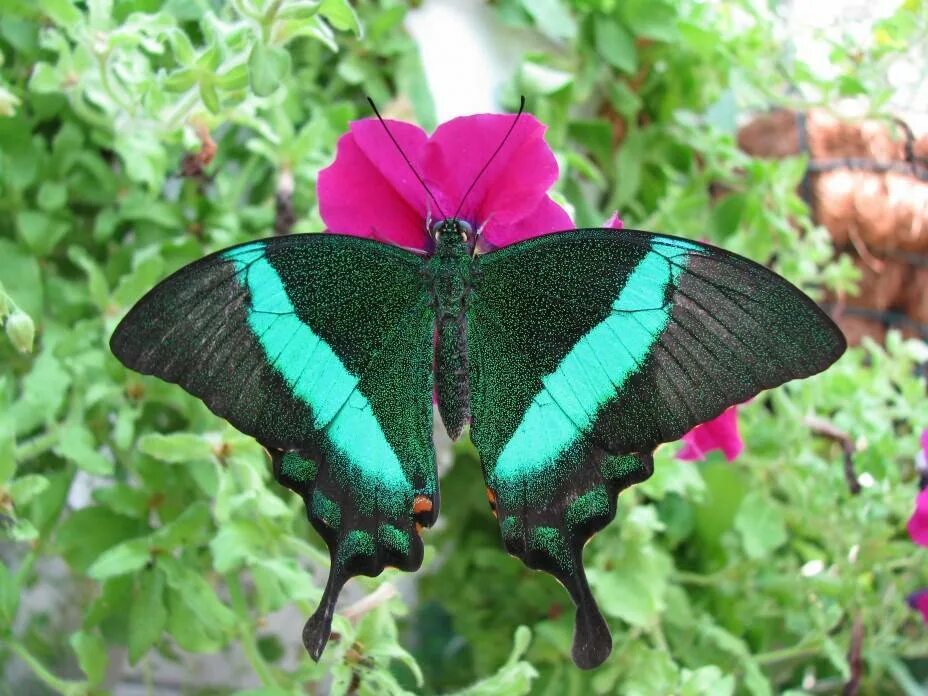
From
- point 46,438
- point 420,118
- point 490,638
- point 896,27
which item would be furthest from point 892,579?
point 46,438

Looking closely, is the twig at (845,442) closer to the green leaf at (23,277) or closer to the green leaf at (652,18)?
the green leaf at (652,18)

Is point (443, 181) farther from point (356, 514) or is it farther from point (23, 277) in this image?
point (23, 277)

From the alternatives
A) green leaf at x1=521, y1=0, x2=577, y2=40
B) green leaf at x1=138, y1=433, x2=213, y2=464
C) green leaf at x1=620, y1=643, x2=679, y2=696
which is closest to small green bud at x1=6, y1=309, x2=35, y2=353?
green leaf at x1=138, y1=433, x2=213, y2=464


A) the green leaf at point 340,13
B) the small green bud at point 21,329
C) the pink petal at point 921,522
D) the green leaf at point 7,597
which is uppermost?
the green leaf at point 340,13

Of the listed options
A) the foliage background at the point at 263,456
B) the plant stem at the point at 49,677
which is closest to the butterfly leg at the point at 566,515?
the foliage background at the point at 263,456

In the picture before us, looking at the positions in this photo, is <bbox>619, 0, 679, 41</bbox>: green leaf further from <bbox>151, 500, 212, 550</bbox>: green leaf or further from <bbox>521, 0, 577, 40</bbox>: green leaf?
<bbox>151, 500, 212, 550</bbox>: green leaf

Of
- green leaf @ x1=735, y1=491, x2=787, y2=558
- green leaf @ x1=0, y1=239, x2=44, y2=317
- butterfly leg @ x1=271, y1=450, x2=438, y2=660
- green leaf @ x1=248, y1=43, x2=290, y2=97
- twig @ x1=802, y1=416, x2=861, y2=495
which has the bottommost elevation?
green leaf @ x1=735, y1=491, x2=787, y2=558

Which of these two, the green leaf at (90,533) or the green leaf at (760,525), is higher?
the green leaf at (90,533)

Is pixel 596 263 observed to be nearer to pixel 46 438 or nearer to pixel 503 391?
pixel 503 391
